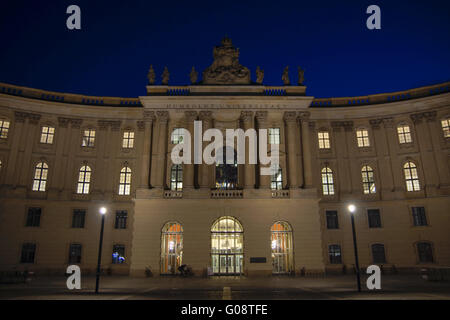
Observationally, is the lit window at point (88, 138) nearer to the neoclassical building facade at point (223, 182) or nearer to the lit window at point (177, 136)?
the neoclassical building facade at point (223, 182)

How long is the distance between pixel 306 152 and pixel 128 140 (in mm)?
21504

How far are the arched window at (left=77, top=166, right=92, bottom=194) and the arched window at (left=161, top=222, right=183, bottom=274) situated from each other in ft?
38.4

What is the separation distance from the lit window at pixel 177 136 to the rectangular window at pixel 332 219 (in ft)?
63.1

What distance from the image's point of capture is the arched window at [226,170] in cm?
3506

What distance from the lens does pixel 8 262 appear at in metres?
32.7

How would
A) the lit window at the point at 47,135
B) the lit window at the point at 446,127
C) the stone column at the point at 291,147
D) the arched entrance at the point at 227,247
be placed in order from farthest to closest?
the lit window at the point at 47,135 < the lit window at the point at 446,127 < the stone column at the point at 291,147 < the arched entrance at the point at 227,247

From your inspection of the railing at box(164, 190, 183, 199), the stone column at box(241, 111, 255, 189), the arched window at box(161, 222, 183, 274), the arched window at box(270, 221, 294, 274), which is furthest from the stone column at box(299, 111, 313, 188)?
the arched window at box(161, 222, 183, 274)

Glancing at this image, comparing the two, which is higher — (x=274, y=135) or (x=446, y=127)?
(x=446, y=127)

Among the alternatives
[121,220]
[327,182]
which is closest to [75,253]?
[121,220]

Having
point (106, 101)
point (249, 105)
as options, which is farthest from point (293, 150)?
point (106, 101)

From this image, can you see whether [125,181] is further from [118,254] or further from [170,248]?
[170,248]

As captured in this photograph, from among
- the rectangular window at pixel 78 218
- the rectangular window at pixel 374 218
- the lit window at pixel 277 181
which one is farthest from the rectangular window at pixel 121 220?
the rectangular window at pixel 374 218

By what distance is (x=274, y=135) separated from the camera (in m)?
37.1
